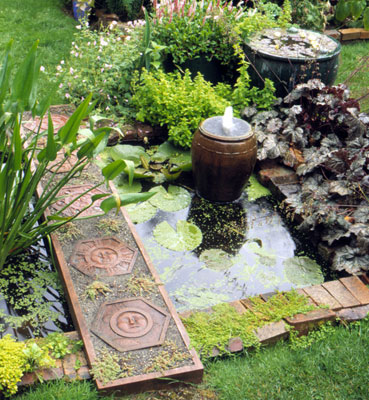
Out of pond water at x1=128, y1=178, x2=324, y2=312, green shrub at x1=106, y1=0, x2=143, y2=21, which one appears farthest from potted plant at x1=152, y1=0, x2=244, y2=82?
green shrub at x1=106, y1=0, x2=143, y2=21

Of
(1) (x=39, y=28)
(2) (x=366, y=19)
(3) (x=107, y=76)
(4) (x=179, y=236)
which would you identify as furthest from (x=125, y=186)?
(2) (x=366, y=19)

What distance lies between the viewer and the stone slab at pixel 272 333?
3.24 m

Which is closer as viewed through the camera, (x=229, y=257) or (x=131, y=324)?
(x=131, y=324)

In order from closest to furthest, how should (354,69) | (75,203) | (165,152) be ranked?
(75,203), (165,152), (354,69)

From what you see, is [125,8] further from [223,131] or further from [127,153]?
[223,131]

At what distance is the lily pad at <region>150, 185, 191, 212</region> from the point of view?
4.57 meters

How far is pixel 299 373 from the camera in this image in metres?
3.07

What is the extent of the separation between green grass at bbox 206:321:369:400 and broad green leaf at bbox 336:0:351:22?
5933mm

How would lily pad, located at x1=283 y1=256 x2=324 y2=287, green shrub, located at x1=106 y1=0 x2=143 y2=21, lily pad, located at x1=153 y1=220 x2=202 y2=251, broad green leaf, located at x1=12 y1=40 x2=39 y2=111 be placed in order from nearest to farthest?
broad green leaf, located at x1=12 y1=40 x2=39 y2=111, lily pad, located at x1=283 y1=256 x2=324 y2=287, lily pad, located at x1=153 y1=220 x2=202 y2=251, green shrub, located at x1=106 y1=0 x2=143 y2=21

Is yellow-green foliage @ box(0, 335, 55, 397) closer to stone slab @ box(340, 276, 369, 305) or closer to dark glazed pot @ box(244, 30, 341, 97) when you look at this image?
stone slab @ box(340, 276, 369, 305)

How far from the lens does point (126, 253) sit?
145 inches

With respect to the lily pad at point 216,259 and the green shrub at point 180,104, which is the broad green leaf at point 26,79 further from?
the green shrub at point 180,104

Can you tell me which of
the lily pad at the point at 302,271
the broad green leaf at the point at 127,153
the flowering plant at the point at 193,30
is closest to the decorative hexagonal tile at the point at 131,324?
the lily pad at the point at 302,271

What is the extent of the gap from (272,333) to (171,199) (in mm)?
1750
